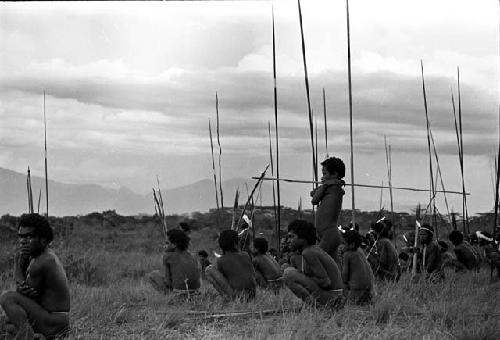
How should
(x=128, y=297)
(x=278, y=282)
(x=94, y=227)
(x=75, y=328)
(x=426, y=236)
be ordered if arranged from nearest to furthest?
(x=75, y=328) → (x=128, y=297) → (x=278, y=282) → (x=426, y=236) → (x=94, y=227)

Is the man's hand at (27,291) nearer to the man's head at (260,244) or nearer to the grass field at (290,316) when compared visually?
the grass field at (290,316)

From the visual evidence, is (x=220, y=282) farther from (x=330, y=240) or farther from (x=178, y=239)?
(x=330, y=240)

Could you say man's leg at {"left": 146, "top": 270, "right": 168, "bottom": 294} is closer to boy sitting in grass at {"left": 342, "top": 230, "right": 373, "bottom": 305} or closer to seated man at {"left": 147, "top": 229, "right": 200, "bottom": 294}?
seated man at {"left": 147, "top": 229, "right": 200, "bottom": 294}

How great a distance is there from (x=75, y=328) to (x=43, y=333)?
0.65 metres

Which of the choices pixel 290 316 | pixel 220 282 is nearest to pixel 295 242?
pixel 290 316

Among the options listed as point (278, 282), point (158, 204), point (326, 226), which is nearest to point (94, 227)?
point (158, 204)

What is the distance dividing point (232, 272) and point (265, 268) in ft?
5.32

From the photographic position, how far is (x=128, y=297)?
9.47m

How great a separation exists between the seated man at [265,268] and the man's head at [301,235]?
9.00 feet

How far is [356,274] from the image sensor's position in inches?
341

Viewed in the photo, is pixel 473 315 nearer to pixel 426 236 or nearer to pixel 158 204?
pixel 426 236

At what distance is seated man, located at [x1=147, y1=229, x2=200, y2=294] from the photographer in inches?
398

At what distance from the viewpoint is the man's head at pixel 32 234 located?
648 cm

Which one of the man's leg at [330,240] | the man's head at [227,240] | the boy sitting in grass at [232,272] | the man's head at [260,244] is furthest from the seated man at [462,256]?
the man's head at [227,240]
